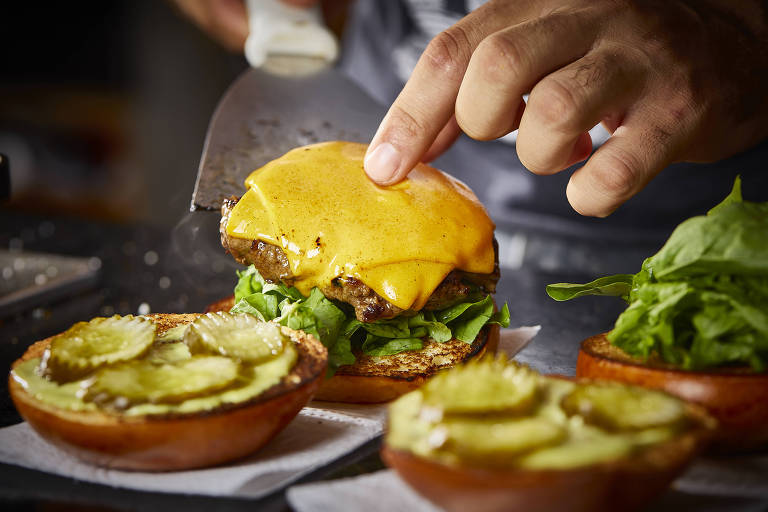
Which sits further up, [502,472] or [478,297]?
[502,472]

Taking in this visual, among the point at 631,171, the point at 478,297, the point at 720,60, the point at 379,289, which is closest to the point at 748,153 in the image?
the point at 720,60

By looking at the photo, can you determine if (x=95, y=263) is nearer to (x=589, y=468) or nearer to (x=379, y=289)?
(x=379, y=289)

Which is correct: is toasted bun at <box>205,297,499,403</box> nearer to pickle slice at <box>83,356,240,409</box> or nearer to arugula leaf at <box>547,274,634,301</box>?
arugula leaf at <box>547,274,634,301</box>

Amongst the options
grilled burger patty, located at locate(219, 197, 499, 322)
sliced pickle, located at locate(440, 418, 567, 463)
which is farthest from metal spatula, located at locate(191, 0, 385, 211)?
sliced pickle, located at locate(440, 418, 567, 463)

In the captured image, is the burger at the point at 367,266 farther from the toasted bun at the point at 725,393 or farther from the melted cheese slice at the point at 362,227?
the toasted bun at the point at 725,393

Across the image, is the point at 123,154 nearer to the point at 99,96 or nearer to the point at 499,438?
the point at 99,96
